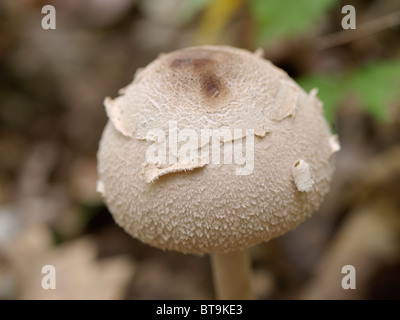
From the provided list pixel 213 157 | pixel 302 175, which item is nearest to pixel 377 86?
pixel 302 175

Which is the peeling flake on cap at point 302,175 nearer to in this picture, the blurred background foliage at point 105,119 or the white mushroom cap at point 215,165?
the white mushroom cap at point 215,165

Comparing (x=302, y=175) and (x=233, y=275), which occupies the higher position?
(x=302, y=175)

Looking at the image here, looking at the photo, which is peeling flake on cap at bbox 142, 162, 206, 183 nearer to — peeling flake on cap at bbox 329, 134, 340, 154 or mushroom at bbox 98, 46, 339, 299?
mushroom at bbox 98, 46, 339, 299

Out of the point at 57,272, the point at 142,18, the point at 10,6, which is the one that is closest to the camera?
the point at 57,272

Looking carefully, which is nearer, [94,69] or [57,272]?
[57,272]

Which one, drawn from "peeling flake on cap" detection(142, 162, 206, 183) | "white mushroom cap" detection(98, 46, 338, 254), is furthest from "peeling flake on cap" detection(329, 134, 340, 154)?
"peeling flake on cap" detection(142, 162, 206, 183)

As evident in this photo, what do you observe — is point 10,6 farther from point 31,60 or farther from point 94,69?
point 94,69

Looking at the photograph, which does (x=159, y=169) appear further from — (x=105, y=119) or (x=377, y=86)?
(x=105, y=119)
